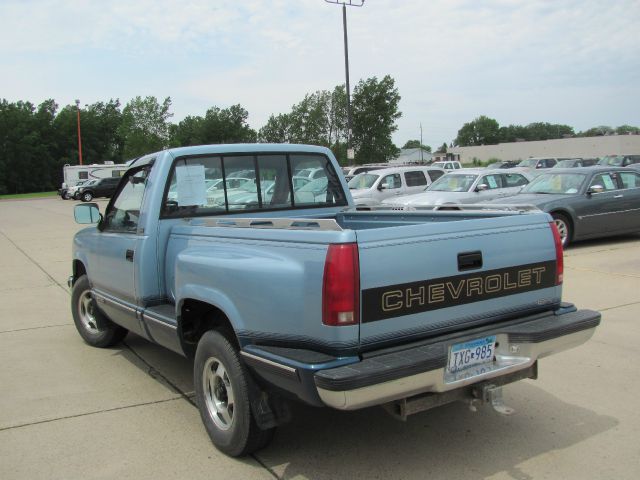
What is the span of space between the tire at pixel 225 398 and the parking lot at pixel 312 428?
5.3 inches

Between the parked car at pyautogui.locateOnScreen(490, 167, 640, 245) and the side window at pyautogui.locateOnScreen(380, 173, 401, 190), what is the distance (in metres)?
6.01

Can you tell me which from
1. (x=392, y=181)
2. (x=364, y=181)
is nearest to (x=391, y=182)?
(x=392, y=181)

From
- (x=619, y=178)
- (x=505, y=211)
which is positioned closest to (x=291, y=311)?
(x=505, y=211)

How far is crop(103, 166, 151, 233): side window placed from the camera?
4.77 meters

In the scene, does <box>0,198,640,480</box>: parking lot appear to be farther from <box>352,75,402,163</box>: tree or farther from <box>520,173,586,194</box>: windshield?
<box>352,75,402,163</box>: tree

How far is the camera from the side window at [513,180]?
15.6 metres

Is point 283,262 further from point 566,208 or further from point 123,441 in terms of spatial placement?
point 566,208

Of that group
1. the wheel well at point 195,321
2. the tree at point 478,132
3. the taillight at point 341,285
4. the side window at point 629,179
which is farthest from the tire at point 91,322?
the tree at point 478,132

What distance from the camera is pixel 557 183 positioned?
38.8 feet

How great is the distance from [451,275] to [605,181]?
32.5 ft

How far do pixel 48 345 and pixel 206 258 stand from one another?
345 centimetres

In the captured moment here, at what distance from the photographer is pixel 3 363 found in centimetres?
560

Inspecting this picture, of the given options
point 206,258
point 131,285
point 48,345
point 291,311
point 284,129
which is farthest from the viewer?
point 284,129

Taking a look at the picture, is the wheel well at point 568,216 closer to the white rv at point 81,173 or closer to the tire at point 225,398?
the tire at point 225,398
